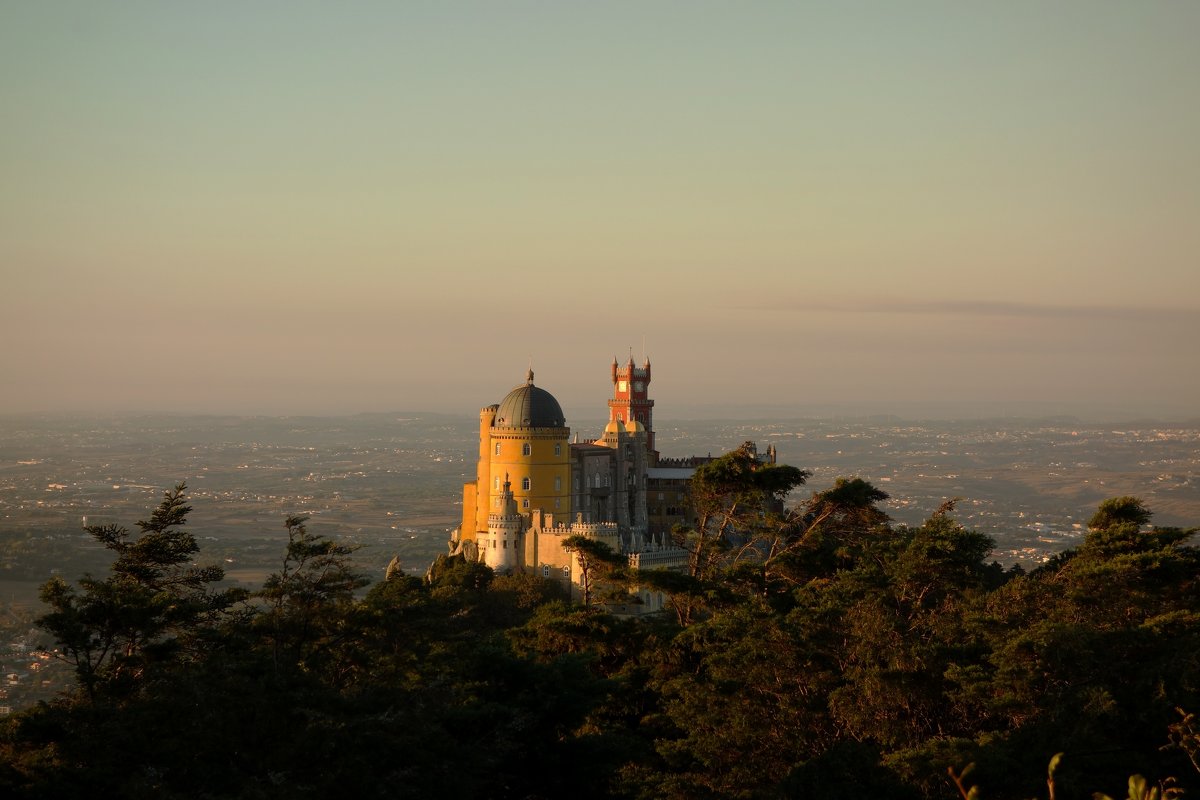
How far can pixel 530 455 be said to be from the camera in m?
78.6

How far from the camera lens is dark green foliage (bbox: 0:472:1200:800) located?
94.4ft

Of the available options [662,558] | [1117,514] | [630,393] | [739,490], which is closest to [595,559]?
[739,490]

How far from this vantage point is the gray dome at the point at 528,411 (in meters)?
78.9

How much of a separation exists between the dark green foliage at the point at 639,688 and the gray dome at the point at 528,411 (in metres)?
30.1

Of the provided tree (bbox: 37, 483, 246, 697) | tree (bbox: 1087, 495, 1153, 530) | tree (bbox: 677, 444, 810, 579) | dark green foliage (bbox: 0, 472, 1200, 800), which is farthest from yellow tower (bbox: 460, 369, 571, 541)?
tree (bbox: 37, 483, 246, 697)

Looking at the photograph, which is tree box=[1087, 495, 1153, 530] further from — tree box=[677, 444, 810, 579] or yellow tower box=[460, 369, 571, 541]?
yellow tower box=[460, 369, 571, 541]

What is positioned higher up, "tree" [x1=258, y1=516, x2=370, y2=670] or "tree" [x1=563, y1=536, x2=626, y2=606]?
"tree" [x1=258, y1=516, x2=370, y2=670]

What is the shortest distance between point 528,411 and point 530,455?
2412 mm

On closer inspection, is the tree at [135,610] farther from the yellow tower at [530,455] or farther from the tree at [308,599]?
the yellow tower at [530,455]

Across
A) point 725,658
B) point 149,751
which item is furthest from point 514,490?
point 149,751

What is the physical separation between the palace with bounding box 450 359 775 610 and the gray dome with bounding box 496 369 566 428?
0.05m

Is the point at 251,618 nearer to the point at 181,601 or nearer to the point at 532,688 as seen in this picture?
the point at 181,601

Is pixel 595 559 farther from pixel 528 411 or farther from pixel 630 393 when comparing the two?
pixel 630 393

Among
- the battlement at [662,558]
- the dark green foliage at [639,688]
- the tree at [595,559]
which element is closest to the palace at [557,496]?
the battlement at [662,558]
